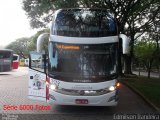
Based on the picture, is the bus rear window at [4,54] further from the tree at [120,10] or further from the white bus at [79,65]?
the white bus at [79,65]

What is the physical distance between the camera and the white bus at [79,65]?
1248 cm

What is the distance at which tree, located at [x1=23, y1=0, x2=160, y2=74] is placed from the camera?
74.5ft

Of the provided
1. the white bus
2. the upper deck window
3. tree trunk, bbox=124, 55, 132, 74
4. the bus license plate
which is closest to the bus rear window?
tree trunk, bbox=124, 55, 132, 74

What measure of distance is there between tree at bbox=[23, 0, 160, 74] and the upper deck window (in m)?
6.40

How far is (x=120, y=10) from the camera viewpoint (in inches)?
1217

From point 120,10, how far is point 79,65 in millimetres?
18972

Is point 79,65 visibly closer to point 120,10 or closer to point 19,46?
point 120,10

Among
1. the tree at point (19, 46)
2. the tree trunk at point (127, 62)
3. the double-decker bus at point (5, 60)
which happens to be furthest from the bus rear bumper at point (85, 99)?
the tree at point (19, 46)

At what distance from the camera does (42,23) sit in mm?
31328

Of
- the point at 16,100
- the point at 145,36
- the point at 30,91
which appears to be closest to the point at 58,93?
the point at 30,91

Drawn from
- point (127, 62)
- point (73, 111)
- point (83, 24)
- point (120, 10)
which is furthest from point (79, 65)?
point (127, 62)

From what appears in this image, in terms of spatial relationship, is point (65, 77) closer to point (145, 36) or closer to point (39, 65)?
point (39, 65)

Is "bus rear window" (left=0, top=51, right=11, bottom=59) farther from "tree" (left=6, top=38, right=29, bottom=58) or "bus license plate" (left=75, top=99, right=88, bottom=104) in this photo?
"tree" (left=6, top=38, right=29, bottom=58)

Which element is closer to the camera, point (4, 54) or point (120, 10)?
point (120, 10)
